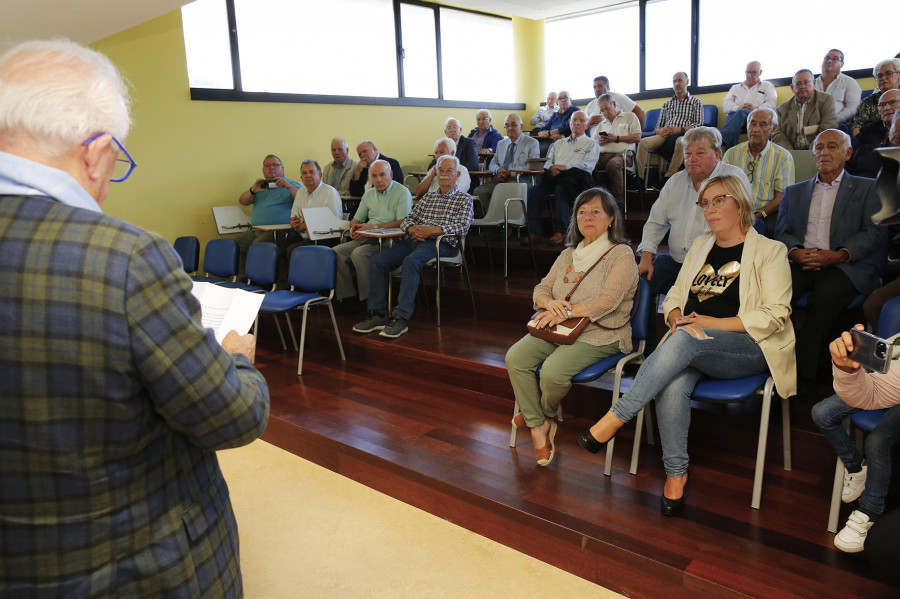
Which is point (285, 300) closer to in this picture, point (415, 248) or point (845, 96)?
point (415, 248)

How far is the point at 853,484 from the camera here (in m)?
2.21

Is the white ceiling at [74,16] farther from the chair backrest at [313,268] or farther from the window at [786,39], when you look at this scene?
the window at [786,39]

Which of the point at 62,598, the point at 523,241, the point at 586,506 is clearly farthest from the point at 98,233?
the point at 523,241

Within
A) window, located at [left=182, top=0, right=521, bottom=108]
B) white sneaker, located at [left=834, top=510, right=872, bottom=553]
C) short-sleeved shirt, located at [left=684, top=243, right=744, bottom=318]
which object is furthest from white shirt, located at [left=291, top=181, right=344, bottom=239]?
white sneaker, located at [left=834, top=510, right=872, bottom=553]

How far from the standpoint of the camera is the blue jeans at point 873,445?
6.52ft

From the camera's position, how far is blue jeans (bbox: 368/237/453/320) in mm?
4605

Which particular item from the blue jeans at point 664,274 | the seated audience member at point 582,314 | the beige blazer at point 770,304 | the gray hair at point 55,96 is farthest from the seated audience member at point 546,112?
the gray hair at point 55,96

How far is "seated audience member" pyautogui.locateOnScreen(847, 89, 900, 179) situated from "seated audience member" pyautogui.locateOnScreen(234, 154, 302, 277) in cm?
472

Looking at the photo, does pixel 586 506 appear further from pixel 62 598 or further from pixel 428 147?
pixel 428 147

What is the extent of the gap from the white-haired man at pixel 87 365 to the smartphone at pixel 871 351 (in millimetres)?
1348

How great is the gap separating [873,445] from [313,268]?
341cm

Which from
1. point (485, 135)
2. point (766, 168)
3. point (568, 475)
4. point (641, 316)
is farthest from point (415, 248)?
point (485, 135)

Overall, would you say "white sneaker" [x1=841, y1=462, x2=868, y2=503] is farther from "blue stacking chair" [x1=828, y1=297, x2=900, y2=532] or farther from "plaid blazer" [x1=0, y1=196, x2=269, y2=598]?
"plaid blazer" [x1=0, y1=196, x2=269, y2=598]

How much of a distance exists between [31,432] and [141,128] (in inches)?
233
